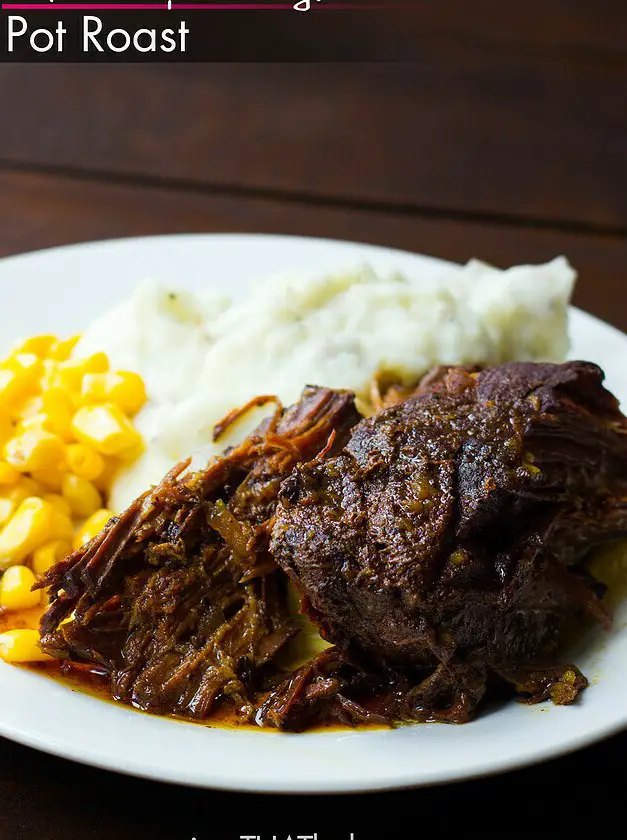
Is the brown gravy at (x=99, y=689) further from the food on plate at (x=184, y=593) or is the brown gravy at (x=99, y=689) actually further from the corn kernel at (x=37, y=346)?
the corn kernel at (x=37, y=346)

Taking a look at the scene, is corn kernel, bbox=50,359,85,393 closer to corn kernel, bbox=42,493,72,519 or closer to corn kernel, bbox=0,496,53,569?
corn kernel, bbox=42,493,72,519

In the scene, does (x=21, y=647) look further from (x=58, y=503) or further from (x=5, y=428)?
(x=5, y=428)

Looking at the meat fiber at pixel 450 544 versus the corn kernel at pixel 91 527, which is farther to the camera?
the corn kernel at pixel 91 527

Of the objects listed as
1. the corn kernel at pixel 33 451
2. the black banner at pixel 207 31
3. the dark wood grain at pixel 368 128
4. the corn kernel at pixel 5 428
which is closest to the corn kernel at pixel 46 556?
the corn kernel at pixel 33 451

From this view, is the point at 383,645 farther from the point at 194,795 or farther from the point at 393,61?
the point at 393,61

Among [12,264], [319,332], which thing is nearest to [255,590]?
[319,332]

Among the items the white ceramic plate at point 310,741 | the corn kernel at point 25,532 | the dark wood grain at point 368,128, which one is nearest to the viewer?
the white ceramic plate at point 310,741
